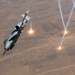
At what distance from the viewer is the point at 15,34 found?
2639cm

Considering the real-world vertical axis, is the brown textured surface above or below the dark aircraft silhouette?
below

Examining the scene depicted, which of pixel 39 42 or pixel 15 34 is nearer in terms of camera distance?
pixel 39 42

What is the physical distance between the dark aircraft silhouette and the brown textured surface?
508 mm

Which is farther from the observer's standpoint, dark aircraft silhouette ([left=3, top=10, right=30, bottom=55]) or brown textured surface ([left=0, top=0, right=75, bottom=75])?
dark aircraft silhouette ([left=3, top=10, right=30, bottom=55])

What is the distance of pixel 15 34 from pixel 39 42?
134 inches

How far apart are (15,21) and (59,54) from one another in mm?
9269

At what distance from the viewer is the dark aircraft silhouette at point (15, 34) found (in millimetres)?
24767

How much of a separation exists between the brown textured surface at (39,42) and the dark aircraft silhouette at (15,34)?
51 centimetres

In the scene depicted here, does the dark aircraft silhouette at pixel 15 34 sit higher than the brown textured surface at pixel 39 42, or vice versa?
the dark aircraft silhouette at pixel 15 34

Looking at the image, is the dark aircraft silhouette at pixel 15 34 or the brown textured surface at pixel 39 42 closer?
the brown textured surface at pixel 39 42

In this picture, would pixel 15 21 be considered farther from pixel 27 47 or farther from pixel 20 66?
pixel 20 66

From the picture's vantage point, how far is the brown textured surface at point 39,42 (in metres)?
22.3

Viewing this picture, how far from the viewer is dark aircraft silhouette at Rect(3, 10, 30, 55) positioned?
24.8m

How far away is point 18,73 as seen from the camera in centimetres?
2186
